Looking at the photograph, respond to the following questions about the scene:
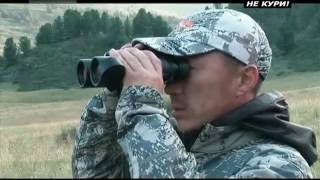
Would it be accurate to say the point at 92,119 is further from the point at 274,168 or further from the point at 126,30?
the point at 126,30

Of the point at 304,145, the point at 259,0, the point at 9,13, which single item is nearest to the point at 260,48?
the point at 304,145

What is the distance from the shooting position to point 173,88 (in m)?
2.20

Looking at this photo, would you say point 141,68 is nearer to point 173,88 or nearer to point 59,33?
point 173,88

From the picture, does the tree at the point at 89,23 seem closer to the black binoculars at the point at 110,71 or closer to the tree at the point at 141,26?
the tree at the point at 141,26

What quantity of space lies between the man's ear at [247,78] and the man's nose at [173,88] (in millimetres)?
242

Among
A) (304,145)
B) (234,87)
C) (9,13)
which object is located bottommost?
(9,13)

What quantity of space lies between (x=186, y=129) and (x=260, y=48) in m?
0.35

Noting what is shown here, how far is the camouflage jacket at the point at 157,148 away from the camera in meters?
1.89

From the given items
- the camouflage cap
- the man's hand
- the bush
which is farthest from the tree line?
the man's hand

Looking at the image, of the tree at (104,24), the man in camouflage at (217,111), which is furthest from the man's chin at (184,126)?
the tree at (104,24)

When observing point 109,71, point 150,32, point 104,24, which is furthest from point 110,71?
point 104,24

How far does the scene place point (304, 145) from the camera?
2340 mm

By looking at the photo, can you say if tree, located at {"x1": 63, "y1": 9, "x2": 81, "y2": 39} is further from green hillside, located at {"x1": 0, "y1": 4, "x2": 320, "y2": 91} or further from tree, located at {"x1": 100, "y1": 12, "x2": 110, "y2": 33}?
tree, located at {"x1": 100, "y1": 12, "x2": 110, "y2": 33}

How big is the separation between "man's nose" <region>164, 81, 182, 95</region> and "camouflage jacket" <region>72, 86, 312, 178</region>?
3.8 inches
